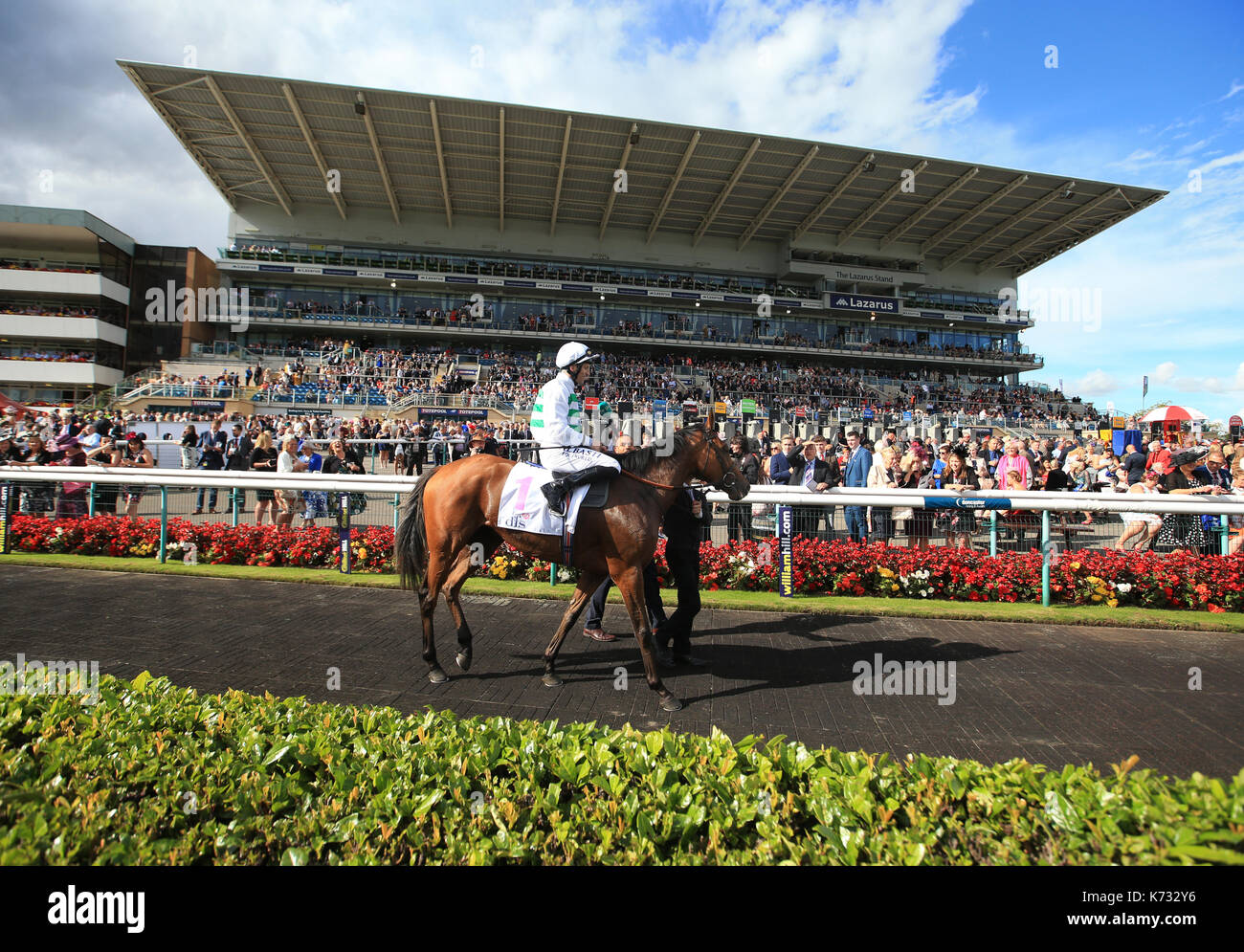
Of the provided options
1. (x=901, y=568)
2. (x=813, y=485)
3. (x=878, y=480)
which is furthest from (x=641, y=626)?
(x=878, y=480)

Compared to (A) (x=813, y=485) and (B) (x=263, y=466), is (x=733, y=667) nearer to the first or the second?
(A) (x=813, y=485)

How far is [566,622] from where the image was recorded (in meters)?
4.86

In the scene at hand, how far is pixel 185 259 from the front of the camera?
43938 mm

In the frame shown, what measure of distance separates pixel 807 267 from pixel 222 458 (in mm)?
44931

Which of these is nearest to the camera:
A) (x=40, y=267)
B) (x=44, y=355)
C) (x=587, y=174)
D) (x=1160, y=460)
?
(x=1160, y=460)

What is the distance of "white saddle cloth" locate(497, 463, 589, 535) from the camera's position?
15.8 ft

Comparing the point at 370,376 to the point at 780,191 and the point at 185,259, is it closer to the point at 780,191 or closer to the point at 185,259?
the point at 185,259

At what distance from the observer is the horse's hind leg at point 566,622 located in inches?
188

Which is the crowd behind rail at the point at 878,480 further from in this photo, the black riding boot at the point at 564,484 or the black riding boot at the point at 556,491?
the black riding boot at the point at 556,491

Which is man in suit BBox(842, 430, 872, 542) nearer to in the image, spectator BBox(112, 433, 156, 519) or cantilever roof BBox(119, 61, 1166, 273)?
spectator BBox(112, 433, 156, 519)

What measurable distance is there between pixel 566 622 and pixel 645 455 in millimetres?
1464

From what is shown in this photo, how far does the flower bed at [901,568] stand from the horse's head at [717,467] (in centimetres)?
256

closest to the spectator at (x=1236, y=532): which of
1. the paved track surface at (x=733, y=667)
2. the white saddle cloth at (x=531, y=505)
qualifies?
the paved track surface at (x=733, y=667)

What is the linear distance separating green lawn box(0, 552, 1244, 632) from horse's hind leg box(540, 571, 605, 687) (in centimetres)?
230
